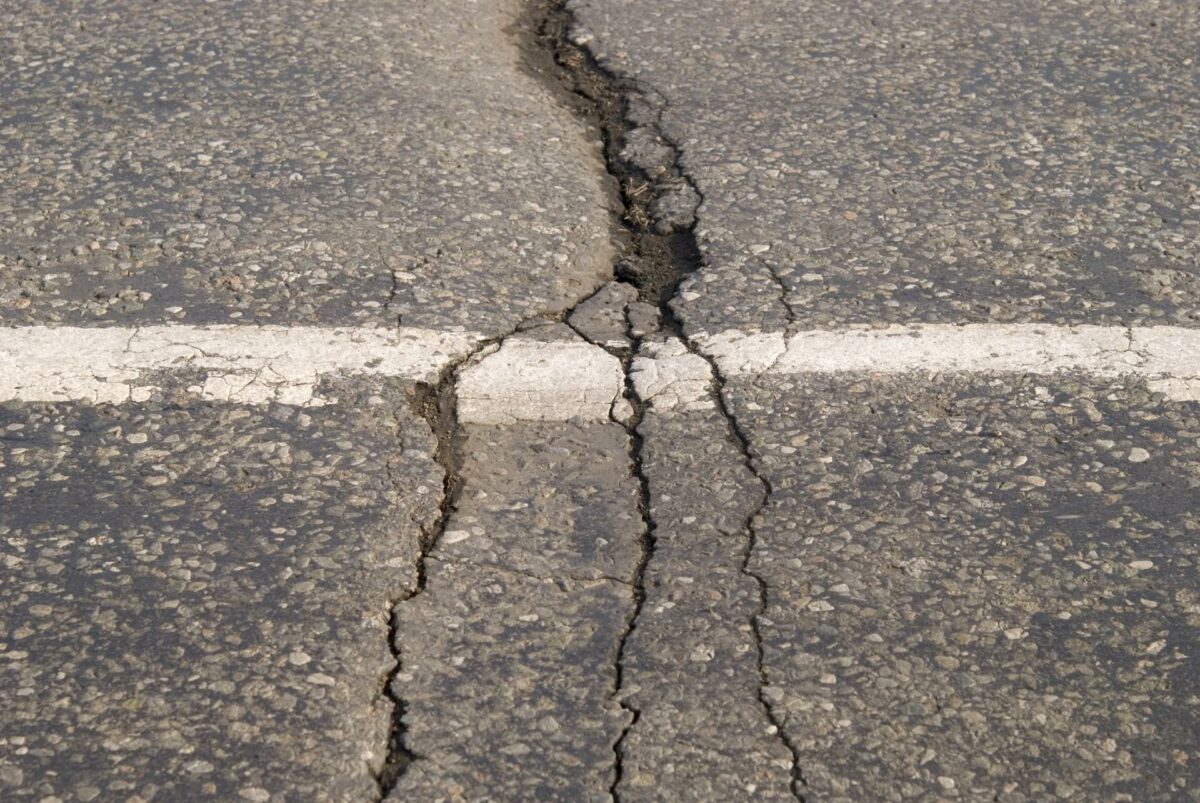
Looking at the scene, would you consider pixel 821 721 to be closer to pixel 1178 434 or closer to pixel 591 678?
pixel 591 678

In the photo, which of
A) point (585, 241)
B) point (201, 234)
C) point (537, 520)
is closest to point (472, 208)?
point (585, 241)

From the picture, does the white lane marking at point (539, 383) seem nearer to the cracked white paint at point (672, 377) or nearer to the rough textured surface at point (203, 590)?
the cracked white paint at point (672, 377)

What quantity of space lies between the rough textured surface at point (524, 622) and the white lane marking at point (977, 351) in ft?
1.59

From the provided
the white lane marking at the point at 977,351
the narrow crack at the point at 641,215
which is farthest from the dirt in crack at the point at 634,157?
the white lane marking at the point at 977,351

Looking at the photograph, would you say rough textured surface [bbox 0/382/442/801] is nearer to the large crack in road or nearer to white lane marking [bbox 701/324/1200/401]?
the large crack in road

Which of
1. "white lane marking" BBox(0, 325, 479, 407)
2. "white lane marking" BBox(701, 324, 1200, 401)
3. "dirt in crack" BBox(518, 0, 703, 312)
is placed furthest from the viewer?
"dirt in crack" BBox(518, 0, 703, 312)

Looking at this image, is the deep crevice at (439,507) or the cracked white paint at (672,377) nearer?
the deep crevice at (439,507)

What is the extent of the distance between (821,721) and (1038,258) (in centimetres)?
191

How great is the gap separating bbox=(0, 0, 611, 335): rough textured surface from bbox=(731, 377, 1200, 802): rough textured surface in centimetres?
101

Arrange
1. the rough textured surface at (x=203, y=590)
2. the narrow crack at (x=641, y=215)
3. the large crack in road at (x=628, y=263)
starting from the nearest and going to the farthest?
the rough textured surface at (x=203, y=590) < the large crack in road at (x=628, y=263) < the narrow crack at (x=641, y=215)

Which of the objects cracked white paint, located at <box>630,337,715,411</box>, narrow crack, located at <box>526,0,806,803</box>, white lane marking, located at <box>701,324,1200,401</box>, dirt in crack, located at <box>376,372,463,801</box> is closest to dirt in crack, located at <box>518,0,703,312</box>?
narrow crack, located at <box>526,0,806,803</box>

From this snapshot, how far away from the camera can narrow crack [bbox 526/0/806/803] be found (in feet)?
8.86

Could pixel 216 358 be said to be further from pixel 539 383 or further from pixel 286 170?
pixel 286 170

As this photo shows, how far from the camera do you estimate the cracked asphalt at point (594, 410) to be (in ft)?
8.03
